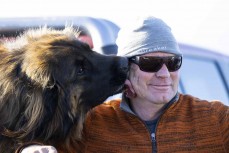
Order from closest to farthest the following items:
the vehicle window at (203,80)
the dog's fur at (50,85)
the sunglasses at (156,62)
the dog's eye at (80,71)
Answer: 1. the dog's fur at (50,85)
2. the dog's eye at (80,71)
3. the sunglasses at (156,62)
4. the vehicle window at (203,80)

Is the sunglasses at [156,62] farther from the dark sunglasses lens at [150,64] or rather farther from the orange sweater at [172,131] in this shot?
the orange sweater at [172,131]

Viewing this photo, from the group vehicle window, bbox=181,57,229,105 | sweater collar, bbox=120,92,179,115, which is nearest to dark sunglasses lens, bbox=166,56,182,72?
sweater collar, bbox=120,92,179,115

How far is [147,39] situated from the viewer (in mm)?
4793

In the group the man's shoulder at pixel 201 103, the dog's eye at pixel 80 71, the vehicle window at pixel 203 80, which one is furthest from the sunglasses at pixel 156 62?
the vehicle window at pixel 203 80

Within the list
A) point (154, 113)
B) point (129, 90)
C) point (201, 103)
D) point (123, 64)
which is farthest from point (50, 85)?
point (201, 103)

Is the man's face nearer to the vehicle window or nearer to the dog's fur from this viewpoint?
the dog's fur

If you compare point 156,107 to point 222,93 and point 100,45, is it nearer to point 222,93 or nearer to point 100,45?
point 100,45

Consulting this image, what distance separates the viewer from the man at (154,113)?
4.65 meters

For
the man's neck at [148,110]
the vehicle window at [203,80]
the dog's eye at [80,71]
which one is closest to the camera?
the dog's eye at [80,71]

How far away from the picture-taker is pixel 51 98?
4.50 m

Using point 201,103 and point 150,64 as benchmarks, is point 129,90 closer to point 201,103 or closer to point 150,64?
point 150,64

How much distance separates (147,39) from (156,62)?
17 cm

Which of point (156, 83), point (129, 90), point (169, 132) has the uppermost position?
point (156, 83)

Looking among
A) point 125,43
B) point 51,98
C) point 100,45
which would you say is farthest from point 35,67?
point 100,45
